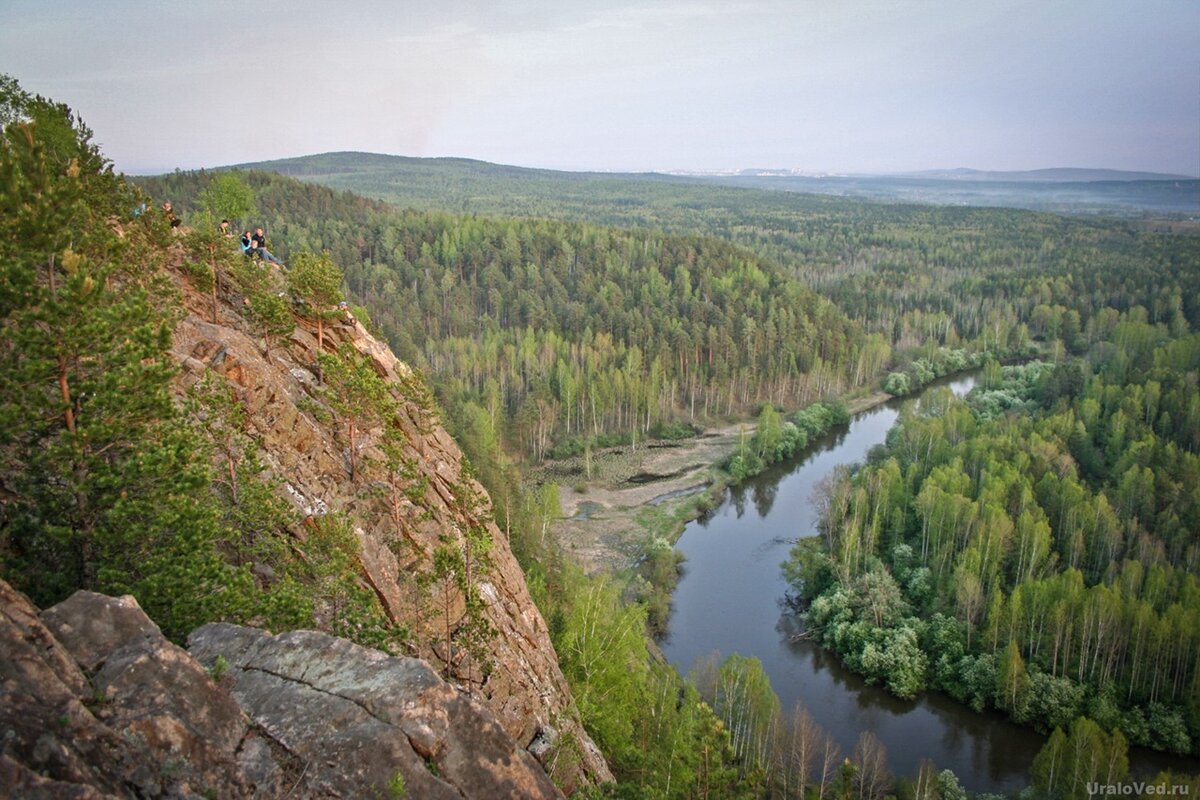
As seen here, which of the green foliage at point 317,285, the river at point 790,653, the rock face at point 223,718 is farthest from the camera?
the river at point 790,653

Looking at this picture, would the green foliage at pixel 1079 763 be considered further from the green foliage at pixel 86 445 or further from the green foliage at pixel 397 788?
the green foliage at pixel 86 445

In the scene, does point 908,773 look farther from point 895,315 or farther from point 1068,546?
point 895,315

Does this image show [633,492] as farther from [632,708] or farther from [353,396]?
[353,396]

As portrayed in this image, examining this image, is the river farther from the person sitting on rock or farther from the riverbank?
the person sitting on rock

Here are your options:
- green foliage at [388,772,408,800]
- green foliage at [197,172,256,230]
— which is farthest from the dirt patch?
green foliage at [388,772,408,800]

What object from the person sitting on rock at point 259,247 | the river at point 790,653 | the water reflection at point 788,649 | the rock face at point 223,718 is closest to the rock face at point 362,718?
the rock face at point 223,718

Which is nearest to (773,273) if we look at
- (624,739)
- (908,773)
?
(908,773)
